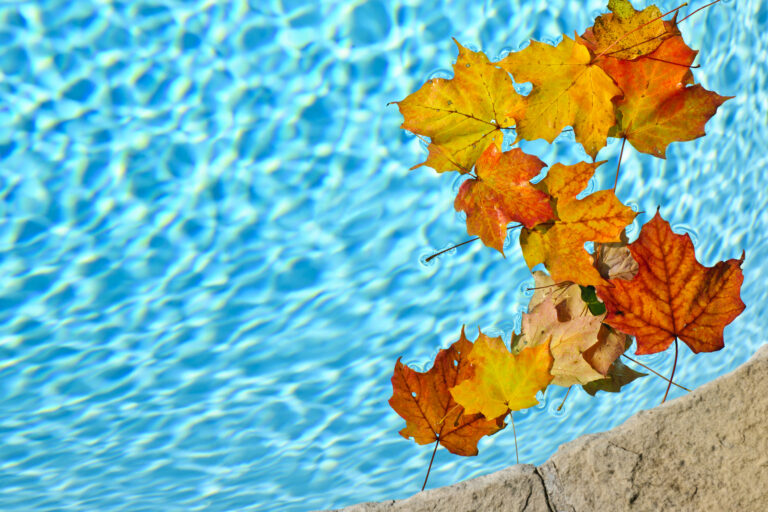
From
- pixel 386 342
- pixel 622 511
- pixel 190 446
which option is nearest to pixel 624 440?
pixel 622 511

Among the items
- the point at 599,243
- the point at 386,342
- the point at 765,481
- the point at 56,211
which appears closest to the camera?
the point at 765,481

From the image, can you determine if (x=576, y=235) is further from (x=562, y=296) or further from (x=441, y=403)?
(x=441, y=403)

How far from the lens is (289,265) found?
1397 mm

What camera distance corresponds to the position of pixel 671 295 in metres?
0.51

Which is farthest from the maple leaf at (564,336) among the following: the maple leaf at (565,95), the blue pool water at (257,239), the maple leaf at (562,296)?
the blue pool water at (257,239)

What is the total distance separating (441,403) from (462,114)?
0.91 feet

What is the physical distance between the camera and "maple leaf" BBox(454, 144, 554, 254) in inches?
21.6

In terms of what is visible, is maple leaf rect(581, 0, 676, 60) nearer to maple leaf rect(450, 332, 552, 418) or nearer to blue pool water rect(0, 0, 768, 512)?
maple leaf rect(450, 332, 552, 418)

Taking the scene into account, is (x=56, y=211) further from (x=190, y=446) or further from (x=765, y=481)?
(x=765, y=481)

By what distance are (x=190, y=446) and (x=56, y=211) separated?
0.64 metres

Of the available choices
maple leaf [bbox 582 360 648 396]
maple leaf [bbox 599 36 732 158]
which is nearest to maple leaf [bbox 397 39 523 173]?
maple leaf [bbox 599 36 732 158]

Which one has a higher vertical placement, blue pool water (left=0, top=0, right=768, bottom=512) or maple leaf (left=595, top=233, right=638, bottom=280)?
blue pool water (left=0, top=0, right=768, bottom=512)

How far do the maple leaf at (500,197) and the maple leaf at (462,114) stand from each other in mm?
20

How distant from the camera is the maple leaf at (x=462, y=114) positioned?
577mm
